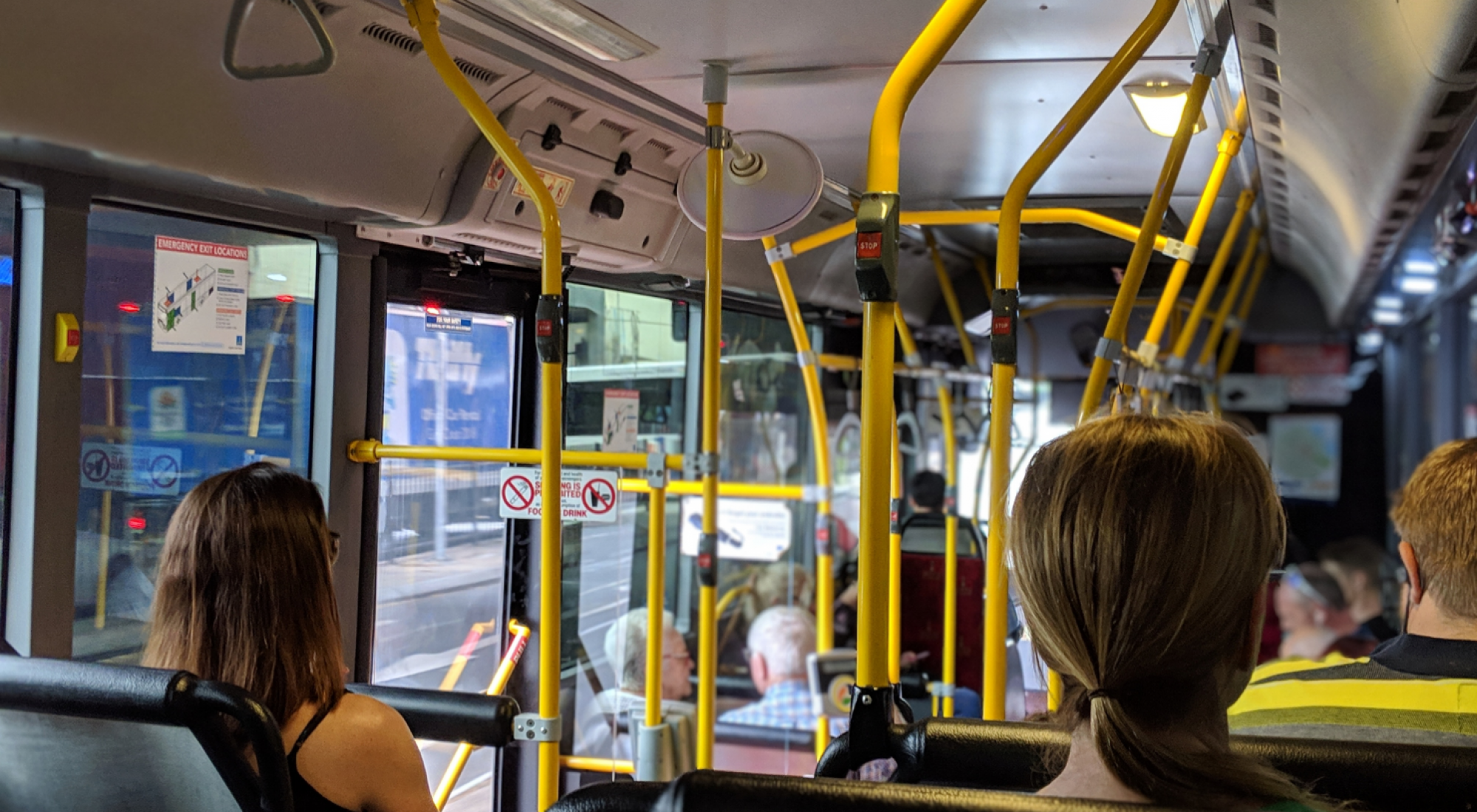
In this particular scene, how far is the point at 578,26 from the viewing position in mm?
2676

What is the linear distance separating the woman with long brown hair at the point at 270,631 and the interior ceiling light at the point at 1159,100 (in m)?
2.27

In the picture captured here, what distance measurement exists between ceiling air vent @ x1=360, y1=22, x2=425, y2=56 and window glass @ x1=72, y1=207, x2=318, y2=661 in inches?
27.5

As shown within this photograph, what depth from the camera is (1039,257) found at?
4.89 metres

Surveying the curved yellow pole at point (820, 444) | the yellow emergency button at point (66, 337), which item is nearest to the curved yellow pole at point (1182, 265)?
the curved yellow pole at point (820, 444)

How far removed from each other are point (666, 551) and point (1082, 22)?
3.47m

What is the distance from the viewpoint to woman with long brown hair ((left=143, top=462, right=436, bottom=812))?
206cm

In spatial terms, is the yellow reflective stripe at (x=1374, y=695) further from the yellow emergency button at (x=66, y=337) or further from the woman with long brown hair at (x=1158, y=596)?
the yellow emergency button at (x=66, y=337)

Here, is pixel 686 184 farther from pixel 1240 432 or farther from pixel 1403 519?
pixel 1240 432

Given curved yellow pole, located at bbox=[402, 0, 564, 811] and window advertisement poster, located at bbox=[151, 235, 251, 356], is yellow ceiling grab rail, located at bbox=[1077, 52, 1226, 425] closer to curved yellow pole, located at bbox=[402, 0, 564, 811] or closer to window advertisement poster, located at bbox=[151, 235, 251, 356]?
curved yellow pole, located at bbox=[402, 0, 564, 811]

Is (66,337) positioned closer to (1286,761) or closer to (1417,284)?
(1286,761)

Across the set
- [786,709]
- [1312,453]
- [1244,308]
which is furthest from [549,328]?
[1312,453]

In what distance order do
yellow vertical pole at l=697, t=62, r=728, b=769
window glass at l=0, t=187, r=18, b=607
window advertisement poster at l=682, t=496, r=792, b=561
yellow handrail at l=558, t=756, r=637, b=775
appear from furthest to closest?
window advertisement poster at l=682, t=496, r=792, b=561
yellow handrail at l=558, t=756, r=637, b=775
yellow vertical pole at l=697, t=62, r=728, b=769
window glass at l=0, t=187, r=18, b=607

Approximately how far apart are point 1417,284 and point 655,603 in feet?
16.8

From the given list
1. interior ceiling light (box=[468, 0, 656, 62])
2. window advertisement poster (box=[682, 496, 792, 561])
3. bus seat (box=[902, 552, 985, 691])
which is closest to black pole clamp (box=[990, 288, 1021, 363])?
interior ceiling light (box=[468, 0, 656, 62])
